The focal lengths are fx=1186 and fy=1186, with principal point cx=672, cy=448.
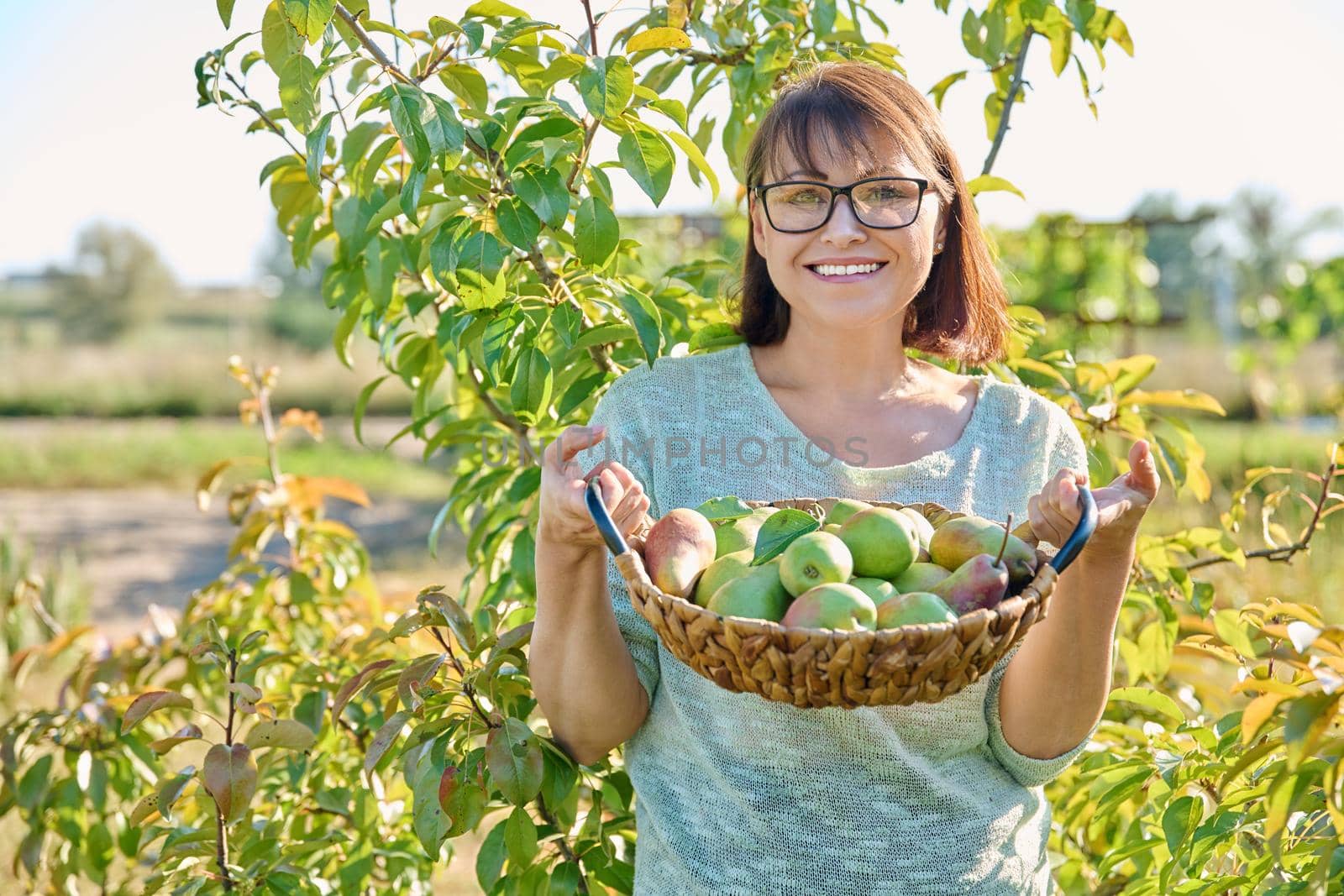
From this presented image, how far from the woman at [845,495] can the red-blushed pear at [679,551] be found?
71mm

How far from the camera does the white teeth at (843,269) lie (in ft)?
4.73

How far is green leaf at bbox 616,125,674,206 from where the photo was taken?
1.43m

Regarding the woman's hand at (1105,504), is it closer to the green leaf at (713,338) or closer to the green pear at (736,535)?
the green pear at (736,535)

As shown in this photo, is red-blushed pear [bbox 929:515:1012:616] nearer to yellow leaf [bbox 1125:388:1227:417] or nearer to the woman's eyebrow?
the woman's eyebrow

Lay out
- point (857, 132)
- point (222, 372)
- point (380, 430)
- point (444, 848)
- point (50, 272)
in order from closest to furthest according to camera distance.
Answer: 1. point (857, 132)
2. point (444, 848)
3. point (380, 430)
4. point (222, 372)
5. point (50, 272)

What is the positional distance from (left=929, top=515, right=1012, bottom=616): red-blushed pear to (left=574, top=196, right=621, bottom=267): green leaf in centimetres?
62

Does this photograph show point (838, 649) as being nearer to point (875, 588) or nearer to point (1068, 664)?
point (875, 588)

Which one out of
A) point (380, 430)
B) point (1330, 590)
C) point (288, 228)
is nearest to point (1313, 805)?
point (288, 228)

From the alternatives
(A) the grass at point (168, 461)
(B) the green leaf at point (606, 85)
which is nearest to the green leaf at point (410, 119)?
(B) the green leaf at point (606, 85)

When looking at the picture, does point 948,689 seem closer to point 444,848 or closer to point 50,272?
point 444,848

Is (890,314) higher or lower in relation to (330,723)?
higher

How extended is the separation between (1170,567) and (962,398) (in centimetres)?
47

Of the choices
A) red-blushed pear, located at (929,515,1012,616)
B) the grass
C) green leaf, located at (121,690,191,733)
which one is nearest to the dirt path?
the grass

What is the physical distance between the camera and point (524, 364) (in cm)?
151
